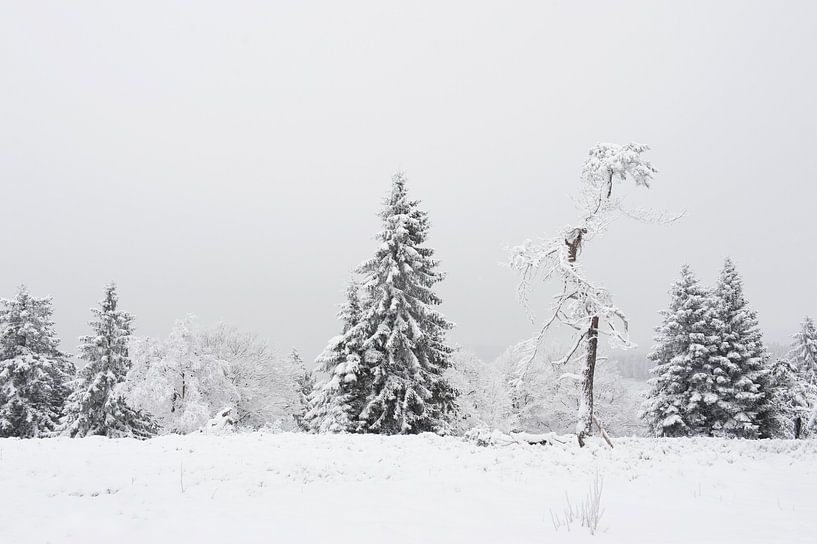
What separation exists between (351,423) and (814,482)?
17.5 m

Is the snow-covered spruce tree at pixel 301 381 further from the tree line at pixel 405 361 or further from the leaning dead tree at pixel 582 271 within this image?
the leaning dead tree at pixel 582 271

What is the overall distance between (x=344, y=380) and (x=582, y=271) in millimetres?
12806

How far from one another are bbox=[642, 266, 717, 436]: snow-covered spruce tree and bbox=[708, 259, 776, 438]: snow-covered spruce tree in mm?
540

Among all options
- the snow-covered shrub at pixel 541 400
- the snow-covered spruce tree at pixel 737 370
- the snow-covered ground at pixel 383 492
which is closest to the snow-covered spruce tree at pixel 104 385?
the snow-covered ground at pixel 383 492

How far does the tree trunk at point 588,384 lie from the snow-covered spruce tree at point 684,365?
15215mm

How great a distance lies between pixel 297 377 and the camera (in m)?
51.6

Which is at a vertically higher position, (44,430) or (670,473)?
(670,473)

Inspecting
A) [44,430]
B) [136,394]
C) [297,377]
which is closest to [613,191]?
[136,394]

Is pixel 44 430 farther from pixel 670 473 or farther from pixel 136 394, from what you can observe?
pixel 670 473

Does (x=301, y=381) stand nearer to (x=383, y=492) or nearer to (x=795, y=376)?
(x=795, y=376)

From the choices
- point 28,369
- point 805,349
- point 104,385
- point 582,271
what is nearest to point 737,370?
point 805,349

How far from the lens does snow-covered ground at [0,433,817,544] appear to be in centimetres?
681

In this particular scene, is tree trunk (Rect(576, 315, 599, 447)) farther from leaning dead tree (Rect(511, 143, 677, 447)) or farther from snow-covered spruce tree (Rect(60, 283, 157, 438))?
snow-covered spruce tree (Rect(60, 283, 157, 438))

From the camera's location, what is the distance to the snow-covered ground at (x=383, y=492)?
6812 mm
